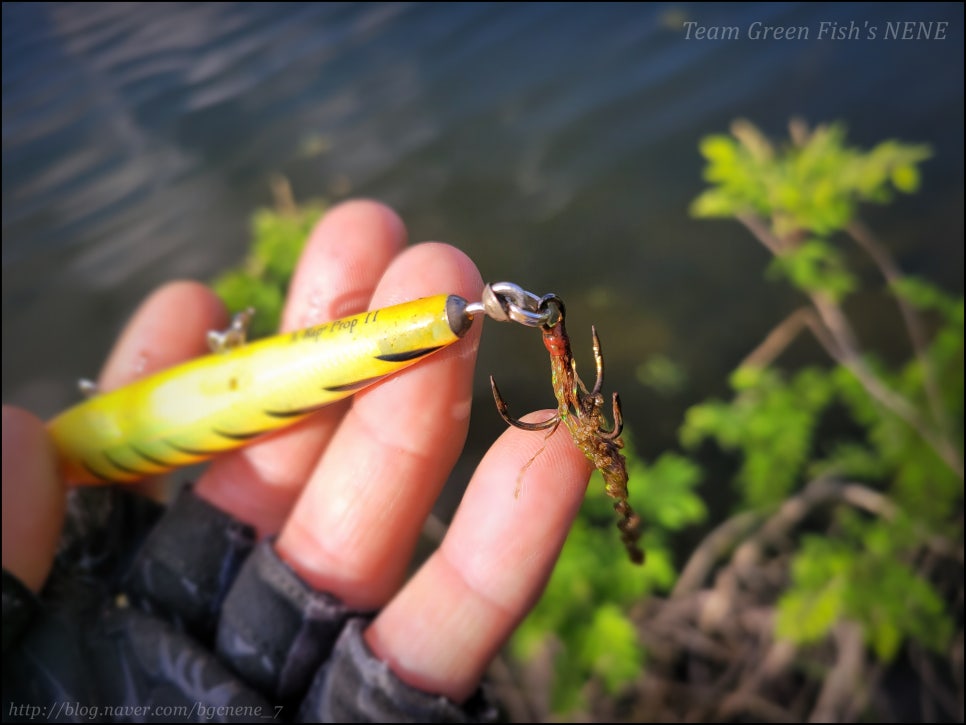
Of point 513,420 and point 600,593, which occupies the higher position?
point 513,420

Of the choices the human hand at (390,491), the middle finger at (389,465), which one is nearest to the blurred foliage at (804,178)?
the human hand at (390,491)

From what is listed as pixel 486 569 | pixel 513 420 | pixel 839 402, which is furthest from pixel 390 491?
pixel 839 402

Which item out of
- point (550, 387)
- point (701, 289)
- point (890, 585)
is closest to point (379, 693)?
point (550, 387)

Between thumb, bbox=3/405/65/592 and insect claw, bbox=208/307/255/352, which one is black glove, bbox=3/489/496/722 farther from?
insect claw, bbox=208/307/255/352

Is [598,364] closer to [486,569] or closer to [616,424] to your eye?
[616,424]

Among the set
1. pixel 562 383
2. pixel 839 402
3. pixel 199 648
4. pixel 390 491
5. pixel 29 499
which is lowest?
pixel 839 402

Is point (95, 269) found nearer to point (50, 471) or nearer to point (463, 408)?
point (50, 471)
